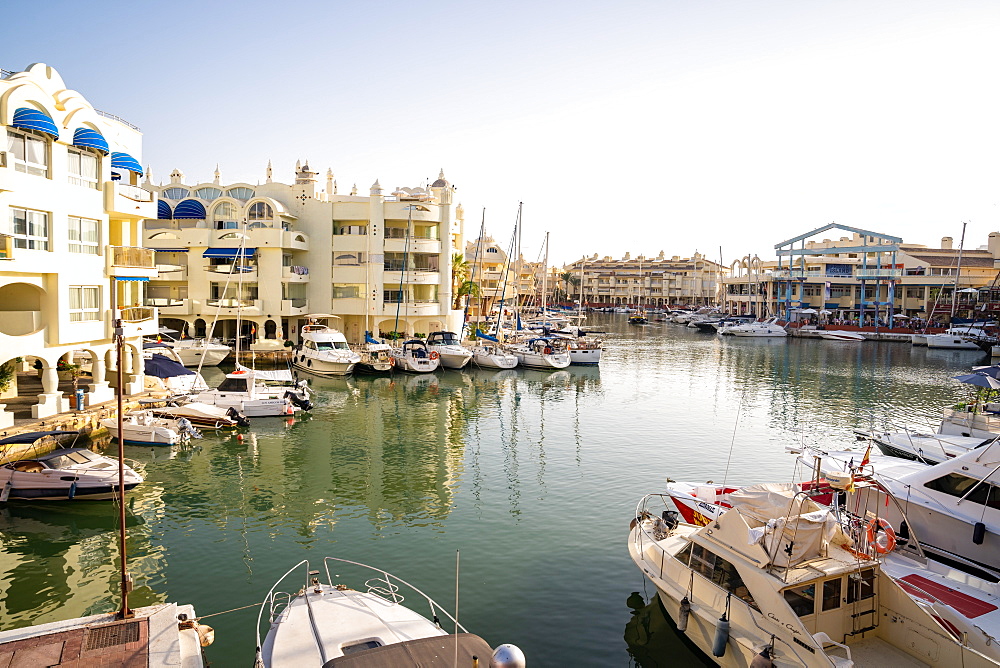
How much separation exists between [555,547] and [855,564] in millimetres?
8162

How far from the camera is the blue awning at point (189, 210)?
57000mm

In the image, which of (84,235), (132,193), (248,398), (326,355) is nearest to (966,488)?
(248,398)

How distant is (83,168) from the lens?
28609mm

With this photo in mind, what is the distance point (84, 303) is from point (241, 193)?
32.4m

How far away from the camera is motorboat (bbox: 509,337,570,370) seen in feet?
181

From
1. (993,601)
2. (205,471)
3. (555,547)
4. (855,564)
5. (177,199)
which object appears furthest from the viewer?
(177,199)

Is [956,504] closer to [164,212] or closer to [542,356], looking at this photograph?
[542,356]

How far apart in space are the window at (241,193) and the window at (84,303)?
31.0 meters

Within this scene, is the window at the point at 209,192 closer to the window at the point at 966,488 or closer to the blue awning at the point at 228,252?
the blue awning at the point at 228,252

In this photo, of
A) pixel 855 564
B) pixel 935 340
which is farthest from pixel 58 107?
pixel 935 340

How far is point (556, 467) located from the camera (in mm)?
26109

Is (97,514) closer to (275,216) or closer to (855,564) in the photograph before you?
(855,564)

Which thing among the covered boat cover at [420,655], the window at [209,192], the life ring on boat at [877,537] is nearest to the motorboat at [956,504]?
the life ring on boat at [877,537]

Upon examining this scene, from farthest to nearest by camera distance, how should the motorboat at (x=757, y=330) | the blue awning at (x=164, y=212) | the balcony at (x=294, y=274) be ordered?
the motorboat at (x=757, y=330)
the blue awning at (x=164, y=212)
the balcony at (x=294, y=274)
